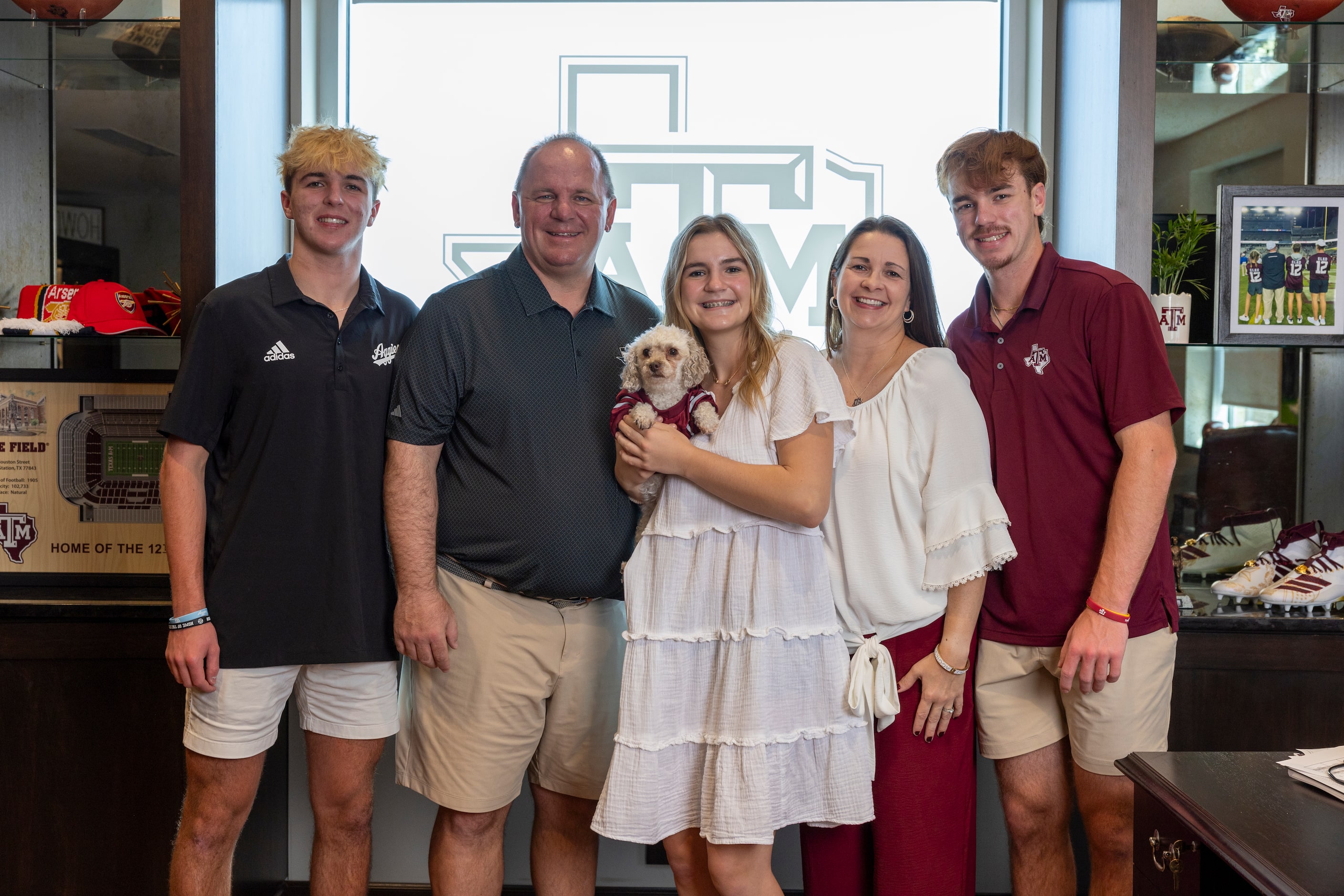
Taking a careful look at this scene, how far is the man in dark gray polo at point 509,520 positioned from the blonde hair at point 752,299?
0.28 meters

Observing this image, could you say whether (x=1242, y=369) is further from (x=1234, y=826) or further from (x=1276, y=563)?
(x=1234, y=826)

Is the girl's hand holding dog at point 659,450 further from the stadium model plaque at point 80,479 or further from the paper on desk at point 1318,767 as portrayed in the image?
the stadium model plaque at point 80,479

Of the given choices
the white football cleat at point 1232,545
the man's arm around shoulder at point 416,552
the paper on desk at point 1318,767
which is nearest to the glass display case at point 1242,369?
the white football cleat at point 1232,545

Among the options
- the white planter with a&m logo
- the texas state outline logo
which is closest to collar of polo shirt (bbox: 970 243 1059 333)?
the white planter with a&m logo

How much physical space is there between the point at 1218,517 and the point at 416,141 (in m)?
2.84

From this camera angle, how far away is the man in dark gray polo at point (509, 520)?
2.07 m

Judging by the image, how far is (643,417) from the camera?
1.85 meters

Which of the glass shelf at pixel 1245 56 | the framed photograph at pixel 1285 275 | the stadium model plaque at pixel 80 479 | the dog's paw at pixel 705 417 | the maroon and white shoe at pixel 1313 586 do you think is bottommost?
the maroon and white shoe at pixel 1313 586

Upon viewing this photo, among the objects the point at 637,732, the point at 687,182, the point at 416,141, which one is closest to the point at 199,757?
the point at 637,732

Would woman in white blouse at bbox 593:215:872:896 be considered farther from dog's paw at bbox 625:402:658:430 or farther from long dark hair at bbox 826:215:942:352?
long dark hair at bbox 826:215:942:352

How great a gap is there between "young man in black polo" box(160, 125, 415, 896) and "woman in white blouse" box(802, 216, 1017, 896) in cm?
109

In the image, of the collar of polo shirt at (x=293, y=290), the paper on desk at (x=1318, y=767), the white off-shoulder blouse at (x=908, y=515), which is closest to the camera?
the paper on desk at (x=1318, y=767)

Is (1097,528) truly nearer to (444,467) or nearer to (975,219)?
(975,219)

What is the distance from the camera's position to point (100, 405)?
2629 mm
